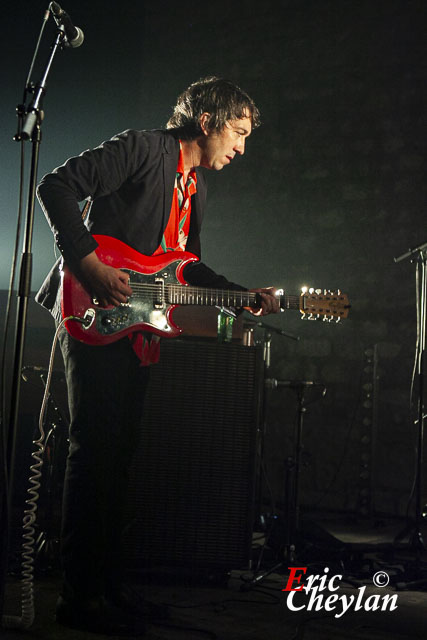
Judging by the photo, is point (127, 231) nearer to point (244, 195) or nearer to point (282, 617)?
point (282, 617)

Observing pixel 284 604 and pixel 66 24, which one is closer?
pixel 66 24

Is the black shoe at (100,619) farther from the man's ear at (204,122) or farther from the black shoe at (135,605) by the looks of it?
the man's ear at (204,122)

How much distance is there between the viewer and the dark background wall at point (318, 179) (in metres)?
5.61

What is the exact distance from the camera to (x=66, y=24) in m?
2.26

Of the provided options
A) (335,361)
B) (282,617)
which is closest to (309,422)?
(335,361)

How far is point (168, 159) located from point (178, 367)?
43.3 inches

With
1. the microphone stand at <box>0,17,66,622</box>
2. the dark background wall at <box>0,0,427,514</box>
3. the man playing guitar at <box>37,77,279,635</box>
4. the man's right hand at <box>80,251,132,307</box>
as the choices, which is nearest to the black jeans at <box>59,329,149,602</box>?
the man playing guitar at <box>37,77,279,635</box>

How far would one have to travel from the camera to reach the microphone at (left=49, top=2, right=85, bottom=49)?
222cm

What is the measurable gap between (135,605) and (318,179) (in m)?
4.55

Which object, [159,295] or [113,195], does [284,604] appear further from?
[113,195]

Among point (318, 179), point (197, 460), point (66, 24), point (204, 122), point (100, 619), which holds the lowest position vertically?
point (100, 619)

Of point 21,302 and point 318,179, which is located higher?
point 318,179

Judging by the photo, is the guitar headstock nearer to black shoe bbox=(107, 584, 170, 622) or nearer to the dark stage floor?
the dark stage floor

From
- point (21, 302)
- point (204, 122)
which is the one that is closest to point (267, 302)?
point (204, 122)
